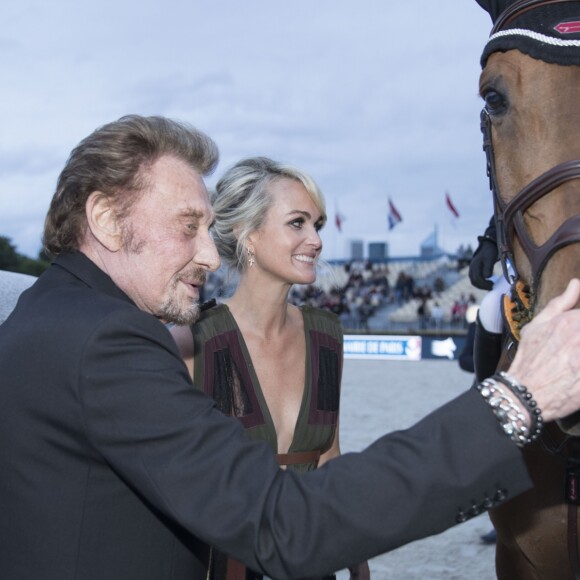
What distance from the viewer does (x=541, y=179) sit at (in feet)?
6.77

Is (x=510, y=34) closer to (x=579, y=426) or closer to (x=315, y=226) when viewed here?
(x=579, y=426)

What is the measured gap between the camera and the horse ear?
8.71 feet

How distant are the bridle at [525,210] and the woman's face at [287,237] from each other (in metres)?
1.05

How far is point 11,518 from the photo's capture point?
1.60 meters

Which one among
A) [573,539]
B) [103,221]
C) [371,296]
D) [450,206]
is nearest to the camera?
[103,221]

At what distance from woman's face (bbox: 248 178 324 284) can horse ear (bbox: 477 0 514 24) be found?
42.6 inches

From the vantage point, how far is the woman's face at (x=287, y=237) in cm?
337

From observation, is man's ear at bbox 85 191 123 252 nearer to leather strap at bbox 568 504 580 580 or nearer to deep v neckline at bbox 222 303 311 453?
deep v neckline at bbox 222 303 311 453

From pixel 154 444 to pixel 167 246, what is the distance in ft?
1.79

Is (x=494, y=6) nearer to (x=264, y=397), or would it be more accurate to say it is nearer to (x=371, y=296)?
(x=264, y=397)

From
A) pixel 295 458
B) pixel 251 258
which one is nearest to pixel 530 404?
pixel 295 458

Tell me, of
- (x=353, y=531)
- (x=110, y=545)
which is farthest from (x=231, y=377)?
(x=353, y=531)

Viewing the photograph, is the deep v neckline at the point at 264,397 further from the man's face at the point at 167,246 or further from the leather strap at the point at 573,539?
the man's face at the point at 167,246

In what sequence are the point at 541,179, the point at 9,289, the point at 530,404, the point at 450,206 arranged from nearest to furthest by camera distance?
the point at 530,404 < the point at 541,179 < the point at 9,289 < the point at 450,206
